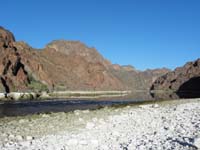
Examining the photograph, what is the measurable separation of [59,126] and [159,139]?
28.5 feet

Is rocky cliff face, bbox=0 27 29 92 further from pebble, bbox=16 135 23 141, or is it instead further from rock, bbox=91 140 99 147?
rock, bbox=91 140 99 147

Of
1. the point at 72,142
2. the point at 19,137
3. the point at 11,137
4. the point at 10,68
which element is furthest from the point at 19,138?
the point at 10,68

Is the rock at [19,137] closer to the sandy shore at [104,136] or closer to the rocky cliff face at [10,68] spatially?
the sandy shore at [104,136]

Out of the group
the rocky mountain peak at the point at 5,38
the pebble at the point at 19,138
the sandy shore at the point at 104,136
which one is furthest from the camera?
the rocky mountain peak at the point at 5,38

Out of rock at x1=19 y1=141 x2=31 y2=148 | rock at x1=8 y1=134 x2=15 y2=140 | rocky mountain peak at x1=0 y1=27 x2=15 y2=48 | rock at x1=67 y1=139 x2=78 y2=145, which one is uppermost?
rocky mountain peak at x1=0 y1=27 x2=15 y2=48

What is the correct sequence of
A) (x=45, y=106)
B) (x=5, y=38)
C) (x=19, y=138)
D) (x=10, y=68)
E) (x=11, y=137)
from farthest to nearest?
1. (x=5, y=38)
2. (x=10, y=68)
3. (x=45, y=106)
4. (x=11, y=137)
5. (x=19, y=138)

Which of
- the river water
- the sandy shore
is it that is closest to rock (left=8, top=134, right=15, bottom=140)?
the sandy shore

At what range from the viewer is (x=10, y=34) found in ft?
577

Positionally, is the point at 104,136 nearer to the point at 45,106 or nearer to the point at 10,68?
the point at 45,106

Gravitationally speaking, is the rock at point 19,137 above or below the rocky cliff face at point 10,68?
below

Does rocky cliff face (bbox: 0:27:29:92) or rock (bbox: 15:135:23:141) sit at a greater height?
rocky cliff face (bbox: 0:27:29:92)

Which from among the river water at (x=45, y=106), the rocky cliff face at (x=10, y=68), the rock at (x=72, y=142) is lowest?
the rock at (x=72, y=142)

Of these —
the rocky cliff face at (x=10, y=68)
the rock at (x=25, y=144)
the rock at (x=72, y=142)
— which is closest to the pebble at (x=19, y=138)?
the rock at (x=25, y=144)

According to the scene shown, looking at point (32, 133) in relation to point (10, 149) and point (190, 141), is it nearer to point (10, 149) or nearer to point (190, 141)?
point (10, 149)
